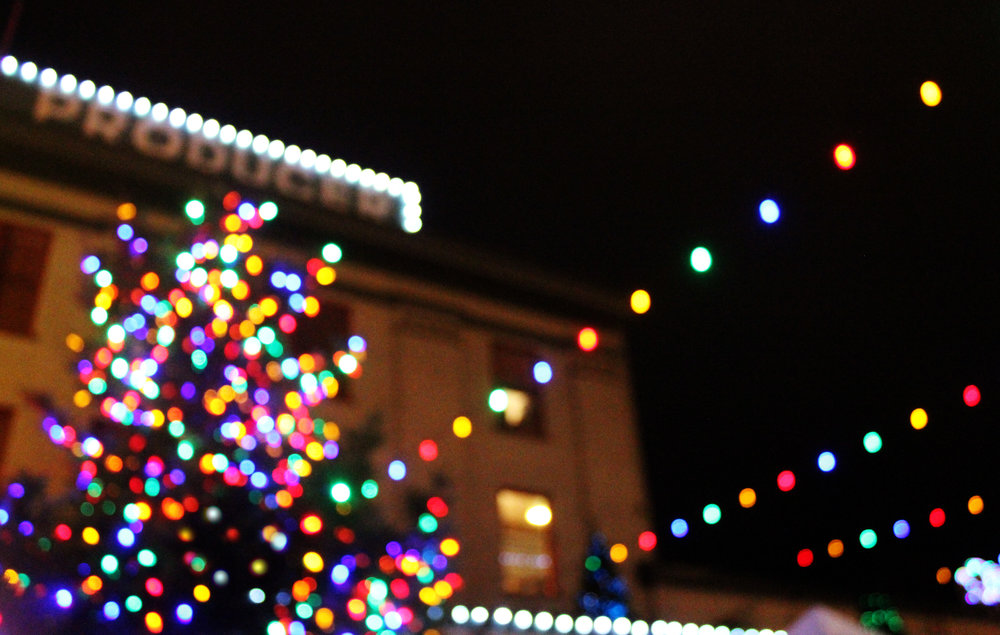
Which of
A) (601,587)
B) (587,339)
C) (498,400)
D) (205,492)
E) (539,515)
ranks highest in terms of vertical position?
(587,339)

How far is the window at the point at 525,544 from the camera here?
50.0ft

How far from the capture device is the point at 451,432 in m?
15.7

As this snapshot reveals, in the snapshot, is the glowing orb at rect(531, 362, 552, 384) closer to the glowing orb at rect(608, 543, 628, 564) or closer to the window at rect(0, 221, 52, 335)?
the glowing orb at rect(608, 543, 628, 564)

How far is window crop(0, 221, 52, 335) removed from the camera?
1309 cm

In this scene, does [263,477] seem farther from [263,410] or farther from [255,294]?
[255,294]

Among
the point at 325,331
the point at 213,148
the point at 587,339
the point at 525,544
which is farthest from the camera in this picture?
the point at 587,339

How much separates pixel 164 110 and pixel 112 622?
8908 mm

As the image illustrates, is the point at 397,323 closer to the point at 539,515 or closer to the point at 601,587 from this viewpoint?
the point at 539,515

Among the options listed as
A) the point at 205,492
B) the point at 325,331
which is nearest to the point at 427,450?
the point at 325,331

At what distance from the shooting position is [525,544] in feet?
51.1

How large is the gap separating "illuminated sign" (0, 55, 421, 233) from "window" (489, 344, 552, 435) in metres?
2.57

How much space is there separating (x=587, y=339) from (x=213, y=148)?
6578 millimetres

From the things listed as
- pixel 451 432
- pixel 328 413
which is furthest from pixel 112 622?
pixel 451 432

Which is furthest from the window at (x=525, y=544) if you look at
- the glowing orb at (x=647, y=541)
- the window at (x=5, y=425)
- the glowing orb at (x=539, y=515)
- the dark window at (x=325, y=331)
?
the window at (x=5, y=425)
